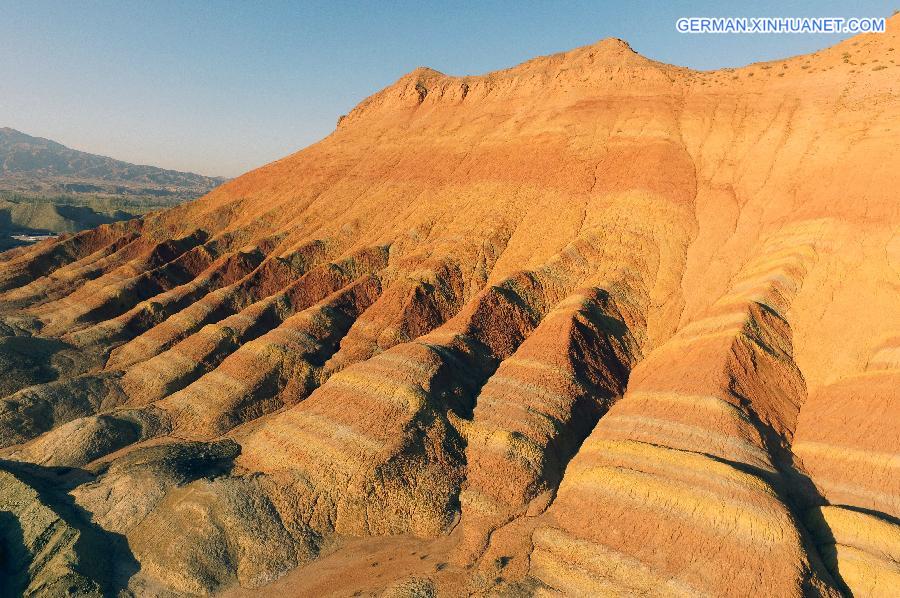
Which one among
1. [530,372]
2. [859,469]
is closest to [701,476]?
[859,469]

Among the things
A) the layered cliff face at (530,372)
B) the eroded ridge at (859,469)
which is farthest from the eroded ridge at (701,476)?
the eroded ridge at (859,469)

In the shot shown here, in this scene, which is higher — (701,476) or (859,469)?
(859,469)

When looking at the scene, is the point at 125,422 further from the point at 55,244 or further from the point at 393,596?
the point at 55,244

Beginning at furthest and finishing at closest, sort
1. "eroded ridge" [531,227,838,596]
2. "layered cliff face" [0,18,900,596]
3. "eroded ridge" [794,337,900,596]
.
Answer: "layered cliff face" [0,18,900,596] → "eroded ridge" [531,227,838,596] → "eroded ridge" [794,337,900,596]

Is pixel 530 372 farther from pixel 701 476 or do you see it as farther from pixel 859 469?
pixel 859 469

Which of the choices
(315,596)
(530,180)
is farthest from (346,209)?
(315,596)

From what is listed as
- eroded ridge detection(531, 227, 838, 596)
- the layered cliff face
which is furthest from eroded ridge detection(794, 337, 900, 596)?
eroded ridge detection(531, 227, 838, 596)

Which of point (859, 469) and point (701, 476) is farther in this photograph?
point (859, 469)

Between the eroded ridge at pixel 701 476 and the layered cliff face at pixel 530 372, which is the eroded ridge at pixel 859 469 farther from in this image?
the eroded ridge at pixel 701 476

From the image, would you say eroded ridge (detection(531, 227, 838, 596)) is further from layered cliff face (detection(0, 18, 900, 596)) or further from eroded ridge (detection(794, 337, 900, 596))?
eroded ridge (detection(794, 337, 900, 596))
